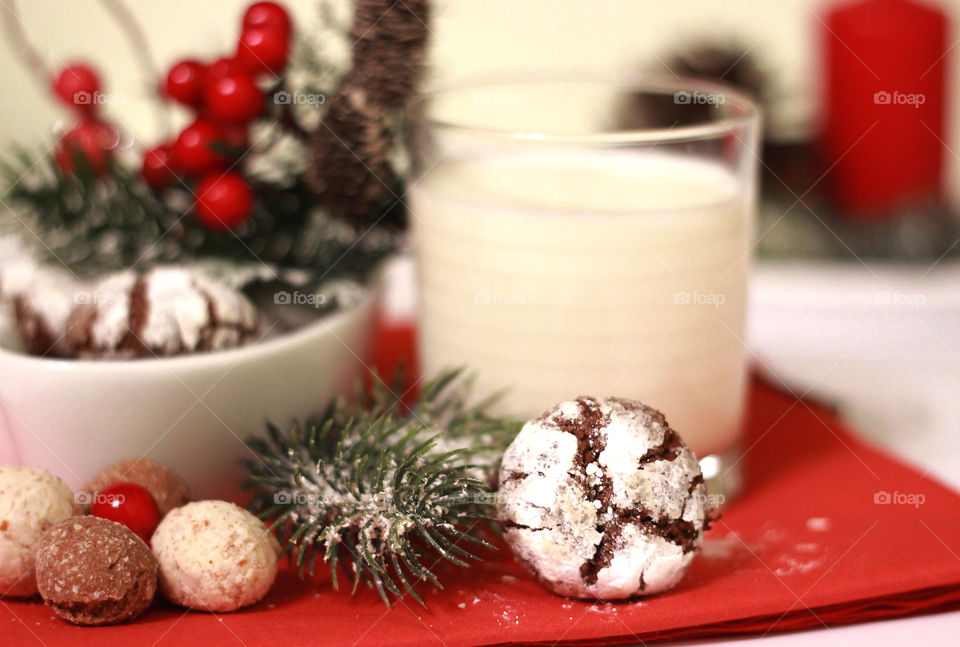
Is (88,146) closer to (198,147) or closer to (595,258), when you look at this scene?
(198,147)

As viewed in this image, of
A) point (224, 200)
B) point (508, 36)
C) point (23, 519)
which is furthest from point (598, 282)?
point (508, 36)

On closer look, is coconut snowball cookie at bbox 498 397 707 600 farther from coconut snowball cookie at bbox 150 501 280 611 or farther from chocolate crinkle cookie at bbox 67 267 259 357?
chocolate crinkle cookie at bbox 67 267 259 357

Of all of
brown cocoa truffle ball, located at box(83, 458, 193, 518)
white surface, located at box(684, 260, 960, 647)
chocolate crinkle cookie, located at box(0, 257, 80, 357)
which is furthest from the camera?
white surface, located at box(684, 260, 960, 647)

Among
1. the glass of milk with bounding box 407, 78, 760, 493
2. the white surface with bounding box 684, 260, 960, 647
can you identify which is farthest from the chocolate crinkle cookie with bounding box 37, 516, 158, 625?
the white surface with bounding box 684, 260, 960, 647

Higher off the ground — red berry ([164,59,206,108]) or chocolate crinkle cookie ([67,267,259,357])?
red berry ([164,59,206,108])

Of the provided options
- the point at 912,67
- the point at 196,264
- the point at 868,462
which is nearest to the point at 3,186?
the point at 196,264

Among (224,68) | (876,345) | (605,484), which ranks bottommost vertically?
(876,345)

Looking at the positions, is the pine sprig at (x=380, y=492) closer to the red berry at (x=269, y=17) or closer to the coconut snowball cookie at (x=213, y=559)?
the coconut snowball cookie at (x=213, y=559)
